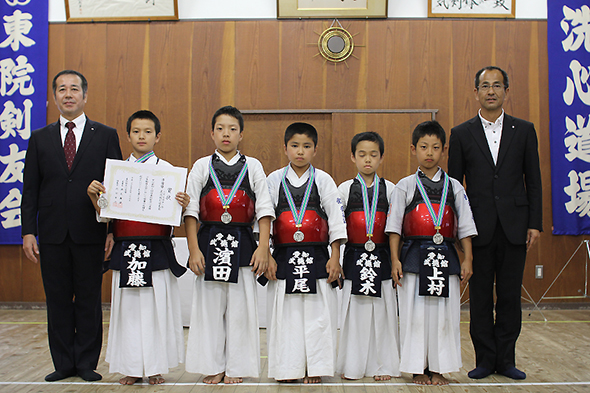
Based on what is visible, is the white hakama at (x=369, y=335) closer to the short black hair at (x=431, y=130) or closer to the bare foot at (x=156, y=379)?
the short black hair at (x=431, y=130)

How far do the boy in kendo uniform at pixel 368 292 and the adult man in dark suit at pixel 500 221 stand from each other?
0.55 m

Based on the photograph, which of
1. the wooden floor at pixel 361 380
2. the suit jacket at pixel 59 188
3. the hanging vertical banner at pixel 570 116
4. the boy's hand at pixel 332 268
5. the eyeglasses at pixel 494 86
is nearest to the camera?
the wooden floor at pixel 361 380

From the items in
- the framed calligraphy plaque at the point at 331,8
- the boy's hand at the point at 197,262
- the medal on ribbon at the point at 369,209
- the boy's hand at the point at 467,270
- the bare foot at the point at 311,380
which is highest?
the framed calligraphy plaque at the point at 331,8

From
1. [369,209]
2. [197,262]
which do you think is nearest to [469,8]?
[369,209]

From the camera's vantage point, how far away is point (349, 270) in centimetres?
279

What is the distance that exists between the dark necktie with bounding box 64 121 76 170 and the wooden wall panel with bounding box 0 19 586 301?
2464 millimetres

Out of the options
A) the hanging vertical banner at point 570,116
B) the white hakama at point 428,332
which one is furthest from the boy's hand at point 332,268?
the hanging vertical banner at point 570,116

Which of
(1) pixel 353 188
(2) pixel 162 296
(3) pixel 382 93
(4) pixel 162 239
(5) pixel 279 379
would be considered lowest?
(5) pixel 279 379

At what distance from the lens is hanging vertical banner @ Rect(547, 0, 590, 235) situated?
522cm

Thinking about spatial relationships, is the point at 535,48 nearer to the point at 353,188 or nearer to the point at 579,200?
the point at 579,200

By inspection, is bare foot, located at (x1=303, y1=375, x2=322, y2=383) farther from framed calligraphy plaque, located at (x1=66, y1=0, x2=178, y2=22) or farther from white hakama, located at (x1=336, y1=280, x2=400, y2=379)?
framed calligraphy plaque, located at (x1=66, y1=0, x2=178, y2=22)

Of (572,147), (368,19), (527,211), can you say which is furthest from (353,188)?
(572,147)

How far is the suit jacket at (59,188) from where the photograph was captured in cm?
278

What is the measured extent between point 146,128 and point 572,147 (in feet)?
15.5
